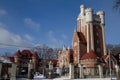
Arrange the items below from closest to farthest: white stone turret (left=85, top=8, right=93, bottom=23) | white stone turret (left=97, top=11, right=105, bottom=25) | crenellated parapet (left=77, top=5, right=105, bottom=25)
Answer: white stone turret (left=85, top=8, right=93, bottom=23) → crenellated parapet (left=77, top=5, right=105, bottom=25) → white stone turret (left=97, top=11, right=105, bottom=25)

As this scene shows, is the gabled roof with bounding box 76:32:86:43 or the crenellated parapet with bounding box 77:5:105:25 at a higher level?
the crenellated parapet with bounding box 77:5:105:25

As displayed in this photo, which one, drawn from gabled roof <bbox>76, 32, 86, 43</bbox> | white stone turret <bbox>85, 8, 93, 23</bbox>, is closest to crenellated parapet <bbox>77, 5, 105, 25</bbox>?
white stone turret <bbox>85, 8, 93, 23</bbox>

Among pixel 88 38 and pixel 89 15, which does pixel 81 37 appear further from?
pixel 89 15

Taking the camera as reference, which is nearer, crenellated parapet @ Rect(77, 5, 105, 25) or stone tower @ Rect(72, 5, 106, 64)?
stone tower @ Rect(72, 5, 106, 64)

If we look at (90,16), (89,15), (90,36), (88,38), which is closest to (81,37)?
(88,38)

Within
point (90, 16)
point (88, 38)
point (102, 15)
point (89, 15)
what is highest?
point (102, 15)

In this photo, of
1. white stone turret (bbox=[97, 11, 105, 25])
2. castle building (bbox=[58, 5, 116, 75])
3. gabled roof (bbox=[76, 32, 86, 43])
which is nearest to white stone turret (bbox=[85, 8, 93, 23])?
castle building (bbox=[58, 5, 116, 75])

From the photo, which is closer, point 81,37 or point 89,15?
point 81,37

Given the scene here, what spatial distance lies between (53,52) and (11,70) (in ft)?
185

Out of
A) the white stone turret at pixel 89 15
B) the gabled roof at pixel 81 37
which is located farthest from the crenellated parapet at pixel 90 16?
the gabled roof at pixel 81 37

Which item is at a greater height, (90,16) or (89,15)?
(89,15)

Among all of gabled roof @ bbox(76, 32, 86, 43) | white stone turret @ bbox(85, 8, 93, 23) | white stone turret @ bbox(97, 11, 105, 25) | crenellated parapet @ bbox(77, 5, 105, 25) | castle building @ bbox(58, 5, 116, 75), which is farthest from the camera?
white stone turret @ bbox(97, 11, 105, 25)

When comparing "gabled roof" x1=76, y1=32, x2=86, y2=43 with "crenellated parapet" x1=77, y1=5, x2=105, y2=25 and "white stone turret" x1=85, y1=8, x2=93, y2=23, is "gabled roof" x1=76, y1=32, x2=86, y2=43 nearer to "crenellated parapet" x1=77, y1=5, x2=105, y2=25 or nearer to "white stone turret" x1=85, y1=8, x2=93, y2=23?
"crenellated parapet" x1=77, y1=5, x2=105, y2=25

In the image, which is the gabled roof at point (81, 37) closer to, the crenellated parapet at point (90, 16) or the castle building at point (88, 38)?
the castle building at point (88, 38)
